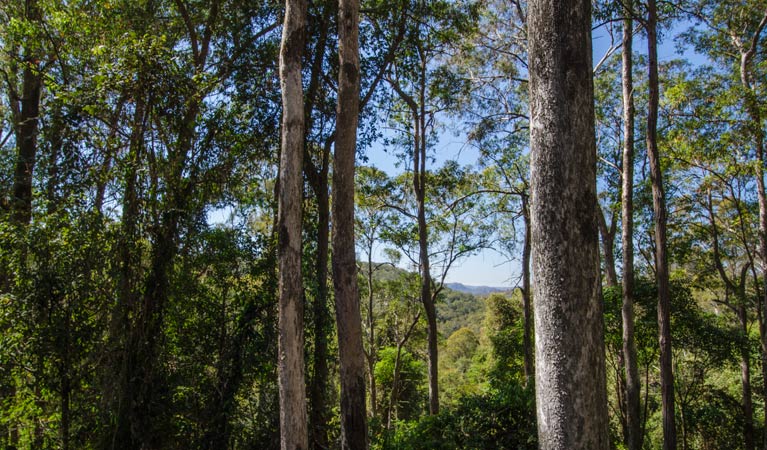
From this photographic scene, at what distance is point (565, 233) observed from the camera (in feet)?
5.86

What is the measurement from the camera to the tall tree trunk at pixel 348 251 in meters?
4.66

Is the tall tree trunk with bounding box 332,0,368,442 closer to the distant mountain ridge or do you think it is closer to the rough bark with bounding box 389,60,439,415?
the rough bark with bounding box 389,60,439,415

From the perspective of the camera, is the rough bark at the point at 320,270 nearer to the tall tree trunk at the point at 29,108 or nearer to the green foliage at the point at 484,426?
the green foliage at the point at 484,426

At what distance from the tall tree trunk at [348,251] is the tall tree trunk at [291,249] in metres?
0.45

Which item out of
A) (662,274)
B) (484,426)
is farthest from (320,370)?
(662,274)

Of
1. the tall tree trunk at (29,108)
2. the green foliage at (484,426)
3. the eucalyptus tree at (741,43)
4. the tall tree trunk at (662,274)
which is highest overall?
the eucalyptus tree at (741,43)

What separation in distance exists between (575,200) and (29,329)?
17.5 feet

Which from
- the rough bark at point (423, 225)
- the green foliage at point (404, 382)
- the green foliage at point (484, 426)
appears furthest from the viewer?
the green foliage at point (404, 382)

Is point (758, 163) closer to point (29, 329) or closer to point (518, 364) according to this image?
point (518, 364)

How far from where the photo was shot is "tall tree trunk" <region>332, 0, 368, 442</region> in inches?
184

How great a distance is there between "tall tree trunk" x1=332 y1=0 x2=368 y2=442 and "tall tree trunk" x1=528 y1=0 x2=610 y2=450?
3141 mm

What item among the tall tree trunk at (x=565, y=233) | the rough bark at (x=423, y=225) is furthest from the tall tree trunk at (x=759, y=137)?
the tall tree trunk at (x=565, y=233)

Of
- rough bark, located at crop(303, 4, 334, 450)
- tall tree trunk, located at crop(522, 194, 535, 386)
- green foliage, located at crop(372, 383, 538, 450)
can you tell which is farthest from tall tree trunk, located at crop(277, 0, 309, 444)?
tall tree trunk, located at crop(522, 194, 535, 386)

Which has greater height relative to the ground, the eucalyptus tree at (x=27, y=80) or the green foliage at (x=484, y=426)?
the eucalyptus tree at (x=27, y=80)
